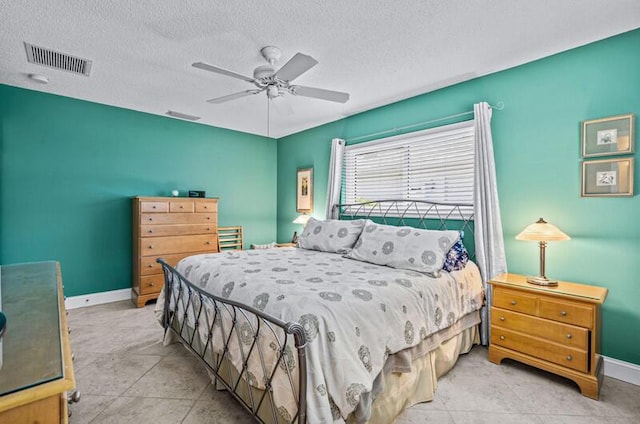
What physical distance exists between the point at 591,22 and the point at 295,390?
311cm

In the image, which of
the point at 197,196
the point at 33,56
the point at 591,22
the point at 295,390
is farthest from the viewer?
the point at 197,196

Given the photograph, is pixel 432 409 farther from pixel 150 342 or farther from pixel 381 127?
pixel 381 127

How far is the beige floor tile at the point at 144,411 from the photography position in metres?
1.88

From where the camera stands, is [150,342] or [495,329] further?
[150,342]

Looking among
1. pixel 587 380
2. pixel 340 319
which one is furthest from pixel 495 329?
pixel 340 319

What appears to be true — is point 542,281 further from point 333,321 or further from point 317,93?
point 317,93

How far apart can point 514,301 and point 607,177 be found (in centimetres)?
118

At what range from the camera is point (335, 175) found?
4.43 metres

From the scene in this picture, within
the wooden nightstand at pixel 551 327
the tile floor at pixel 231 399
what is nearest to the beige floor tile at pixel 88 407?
the tile floor at pixel 231 399

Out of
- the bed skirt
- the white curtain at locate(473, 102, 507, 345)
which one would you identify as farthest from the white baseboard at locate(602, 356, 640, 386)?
the bed skirt

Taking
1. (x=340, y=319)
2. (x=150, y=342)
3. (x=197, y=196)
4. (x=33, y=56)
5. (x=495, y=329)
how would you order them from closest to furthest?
(x=340, y=319), (x=495, y=329), (x=33, y=56), (x=150, y=342), (x=197, y=196)

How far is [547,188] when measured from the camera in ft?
8.76

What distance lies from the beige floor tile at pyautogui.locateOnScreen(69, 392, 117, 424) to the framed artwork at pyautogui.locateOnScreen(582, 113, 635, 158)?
3.96 metres

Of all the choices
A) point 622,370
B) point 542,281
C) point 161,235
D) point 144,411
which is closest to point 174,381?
point 144,411
